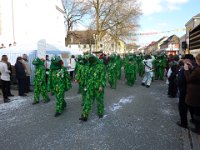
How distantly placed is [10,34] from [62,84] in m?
16.1

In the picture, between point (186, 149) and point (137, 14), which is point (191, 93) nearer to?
point (186, 149)

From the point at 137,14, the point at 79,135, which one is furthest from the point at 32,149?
the point at 137,14

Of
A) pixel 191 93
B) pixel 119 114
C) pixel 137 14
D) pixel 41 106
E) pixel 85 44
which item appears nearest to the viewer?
pixel 191 93

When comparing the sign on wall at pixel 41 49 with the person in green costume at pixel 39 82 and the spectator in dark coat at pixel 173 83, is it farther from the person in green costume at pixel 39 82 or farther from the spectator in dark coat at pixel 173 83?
the spectator in dark coat at pixel 173 83

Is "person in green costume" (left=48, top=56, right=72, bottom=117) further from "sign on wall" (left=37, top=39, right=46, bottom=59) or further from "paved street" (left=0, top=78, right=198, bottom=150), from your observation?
"sign on wall" (left=37, top=39, right=46, bottom=59)

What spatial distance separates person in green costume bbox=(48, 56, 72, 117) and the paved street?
1.25 ft

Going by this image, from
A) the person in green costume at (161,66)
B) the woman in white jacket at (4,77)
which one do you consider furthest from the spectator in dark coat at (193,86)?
the person in green costume at (161,66)

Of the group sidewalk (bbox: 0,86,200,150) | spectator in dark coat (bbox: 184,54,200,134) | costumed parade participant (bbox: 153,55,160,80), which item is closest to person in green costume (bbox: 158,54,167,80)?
costumed parade participant (bbox: 153,55,160,80)

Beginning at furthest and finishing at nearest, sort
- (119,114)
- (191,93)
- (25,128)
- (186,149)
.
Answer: (119,114)
(25,128)
(191,93)
(186,149)

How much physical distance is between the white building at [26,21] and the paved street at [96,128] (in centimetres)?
1302

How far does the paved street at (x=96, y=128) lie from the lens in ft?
18.4

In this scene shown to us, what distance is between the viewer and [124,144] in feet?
18.4

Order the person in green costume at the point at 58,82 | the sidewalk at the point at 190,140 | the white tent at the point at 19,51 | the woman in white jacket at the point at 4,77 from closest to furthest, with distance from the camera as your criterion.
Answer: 1. the sidewalk at the point at 190,140
2. the person in green costume at the point at 58,82
3. the woman in white jacket at the point at 4,77
4. the white tent at the point at 19,51

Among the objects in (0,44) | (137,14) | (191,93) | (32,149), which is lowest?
(32,149)
